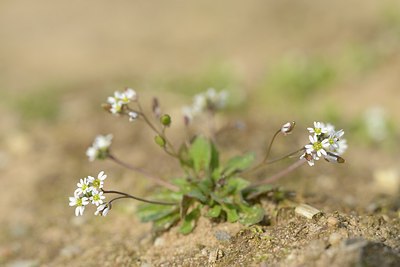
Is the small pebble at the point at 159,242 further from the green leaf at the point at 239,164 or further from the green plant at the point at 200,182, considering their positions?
the green leaf at the point at 239,164

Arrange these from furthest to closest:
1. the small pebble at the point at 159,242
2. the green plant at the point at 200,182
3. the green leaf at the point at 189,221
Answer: the small pebble at the point at 159,242 → the green leaf at the point at 189,221 → the green plant at the point at 200,182

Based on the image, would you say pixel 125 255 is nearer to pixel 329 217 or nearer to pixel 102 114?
pixel 329 217

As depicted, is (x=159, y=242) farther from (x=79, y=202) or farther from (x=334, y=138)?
(x=334, y=138)

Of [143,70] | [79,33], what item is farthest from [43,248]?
[79,33]

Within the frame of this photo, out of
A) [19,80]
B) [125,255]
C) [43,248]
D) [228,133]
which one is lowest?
[125,255]

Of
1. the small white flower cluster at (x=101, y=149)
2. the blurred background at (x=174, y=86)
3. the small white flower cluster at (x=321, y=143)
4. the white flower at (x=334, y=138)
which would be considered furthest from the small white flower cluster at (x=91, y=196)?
the white flower at (x=334, y=138)

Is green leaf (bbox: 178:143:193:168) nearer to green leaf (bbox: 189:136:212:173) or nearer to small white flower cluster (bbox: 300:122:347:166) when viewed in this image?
green leaf (bbox: 189:136:212:173)
